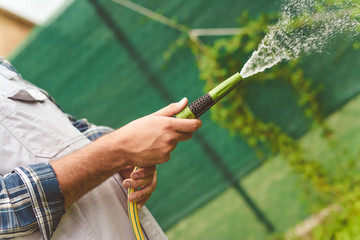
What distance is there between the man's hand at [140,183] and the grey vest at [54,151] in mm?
96

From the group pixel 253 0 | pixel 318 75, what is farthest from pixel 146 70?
pixel 318 75

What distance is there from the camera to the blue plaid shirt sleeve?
0.99 metres

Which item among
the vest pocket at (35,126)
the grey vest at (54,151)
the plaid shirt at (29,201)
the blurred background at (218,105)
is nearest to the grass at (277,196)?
the blurred background at (218,105)

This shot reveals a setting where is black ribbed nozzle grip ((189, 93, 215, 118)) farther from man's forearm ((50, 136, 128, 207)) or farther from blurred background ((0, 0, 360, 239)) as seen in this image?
blurred background ((0, 0, 360, 239))

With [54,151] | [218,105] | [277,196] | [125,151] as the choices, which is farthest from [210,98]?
[277,196]

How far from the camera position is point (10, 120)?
1169 mm

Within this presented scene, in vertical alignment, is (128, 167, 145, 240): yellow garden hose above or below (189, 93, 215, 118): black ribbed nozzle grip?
below

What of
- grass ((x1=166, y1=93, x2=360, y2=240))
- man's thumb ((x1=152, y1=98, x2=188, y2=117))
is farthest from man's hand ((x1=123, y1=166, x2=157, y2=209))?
grass ((x1=166, y1=93, x2=360, y2=240))

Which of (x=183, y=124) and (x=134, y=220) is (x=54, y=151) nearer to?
(x=134, y=220)

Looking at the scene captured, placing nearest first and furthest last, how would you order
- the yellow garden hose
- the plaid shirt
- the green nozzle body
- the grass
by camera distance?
the plaid shirt → the green nozzle body → the yellow garden hose → the grass

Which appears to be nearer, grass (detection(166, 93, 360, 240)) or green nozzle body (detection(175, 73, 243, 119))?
green nozzle body (detection(175, 73, 243, 119))

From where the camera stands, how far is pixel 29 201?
3.34 feet

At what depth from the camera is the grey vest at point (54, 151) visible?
1148mm

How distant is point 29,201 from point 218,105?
6.91 feet
